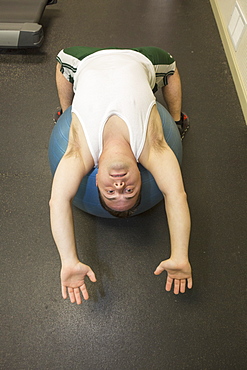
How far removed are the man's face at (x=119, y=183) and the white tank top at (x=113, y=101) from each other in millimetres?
165

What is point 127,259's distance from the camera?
69.8 inches

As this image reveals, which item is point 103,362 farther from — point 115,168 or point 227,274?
point 115,168


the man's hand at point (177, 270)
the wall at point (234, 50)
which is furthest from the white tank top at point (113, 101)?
the wall at point (234, 50)

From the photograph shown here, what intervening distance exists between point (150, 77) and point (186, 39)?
4.33 feet

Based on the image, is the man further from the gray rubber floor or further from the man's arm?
the man's arm

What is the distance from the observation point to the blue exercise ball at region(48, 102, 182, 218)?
1.51 meters

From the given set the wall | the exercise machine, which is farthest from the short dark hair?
the exercise machine

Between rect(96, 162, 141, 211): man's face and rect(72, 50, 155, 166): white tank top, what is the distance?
0.17 m

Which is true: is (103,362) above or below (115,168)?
below

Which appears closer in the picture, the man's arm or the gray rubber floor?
the gray rubber floor

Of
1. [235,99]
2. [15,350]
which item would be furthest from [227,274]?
[235,99]

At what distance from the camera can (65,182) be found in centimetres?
140

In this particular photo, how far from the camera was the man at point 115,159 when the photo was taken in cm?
137

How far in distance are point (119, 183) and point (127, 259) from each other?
2.15 feet
